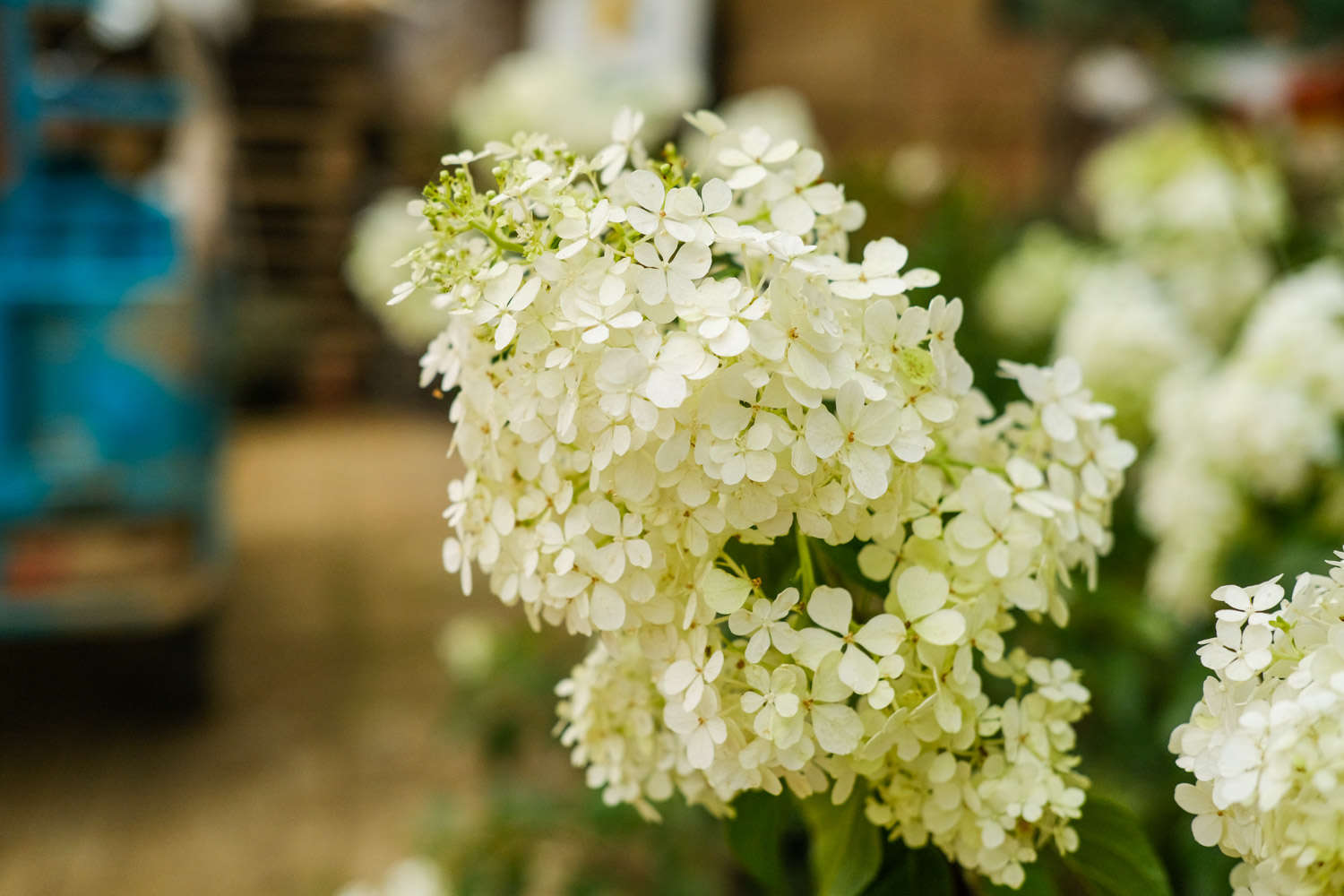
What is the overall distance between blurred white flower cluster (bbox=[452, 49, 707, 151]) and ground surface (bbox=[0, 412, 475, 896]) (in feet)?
3.74

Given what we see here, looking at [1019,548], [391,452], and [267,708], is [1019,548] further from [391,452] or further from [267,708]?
[391,452]

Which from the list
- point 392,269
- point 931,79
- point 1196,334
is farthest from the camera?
point 931,79

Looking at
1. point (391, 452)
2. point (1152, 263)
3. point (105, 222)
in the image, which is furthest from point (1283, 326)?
point (391, 452)

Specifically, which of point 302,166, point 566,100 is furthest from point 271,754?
point 302,166

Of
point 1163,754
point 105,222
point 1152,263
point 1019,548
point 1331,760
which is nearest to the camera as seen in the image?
point 1331,760

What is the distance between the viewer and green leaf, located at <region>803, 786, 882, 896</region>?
514 mm

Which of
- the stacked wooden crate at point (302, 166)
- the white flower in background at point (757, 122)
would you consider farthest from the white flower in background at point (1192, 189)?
the stacked wooden crate at point (302, 166)

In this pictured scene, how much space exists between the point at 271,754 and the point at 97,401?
842mm

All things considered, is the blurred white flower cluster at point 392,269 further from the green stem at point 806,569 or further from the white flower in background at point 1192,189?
the green stem at point 806,569

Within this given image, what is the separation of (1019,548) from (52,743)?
265 cm

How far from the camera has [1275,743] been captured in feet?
1.25

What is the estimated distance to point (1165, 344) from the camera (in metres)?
1.32

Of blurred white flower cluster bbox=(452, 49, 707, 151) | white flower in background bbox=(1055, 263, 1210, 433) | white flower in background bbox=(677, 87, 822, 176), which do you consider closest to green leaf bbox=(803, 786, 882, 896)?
Answer: white flower in background bbox=(677, 87, 822, 176)

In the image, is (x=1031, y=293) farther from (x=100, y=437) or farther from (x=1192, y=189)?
(x=100, y=437)
